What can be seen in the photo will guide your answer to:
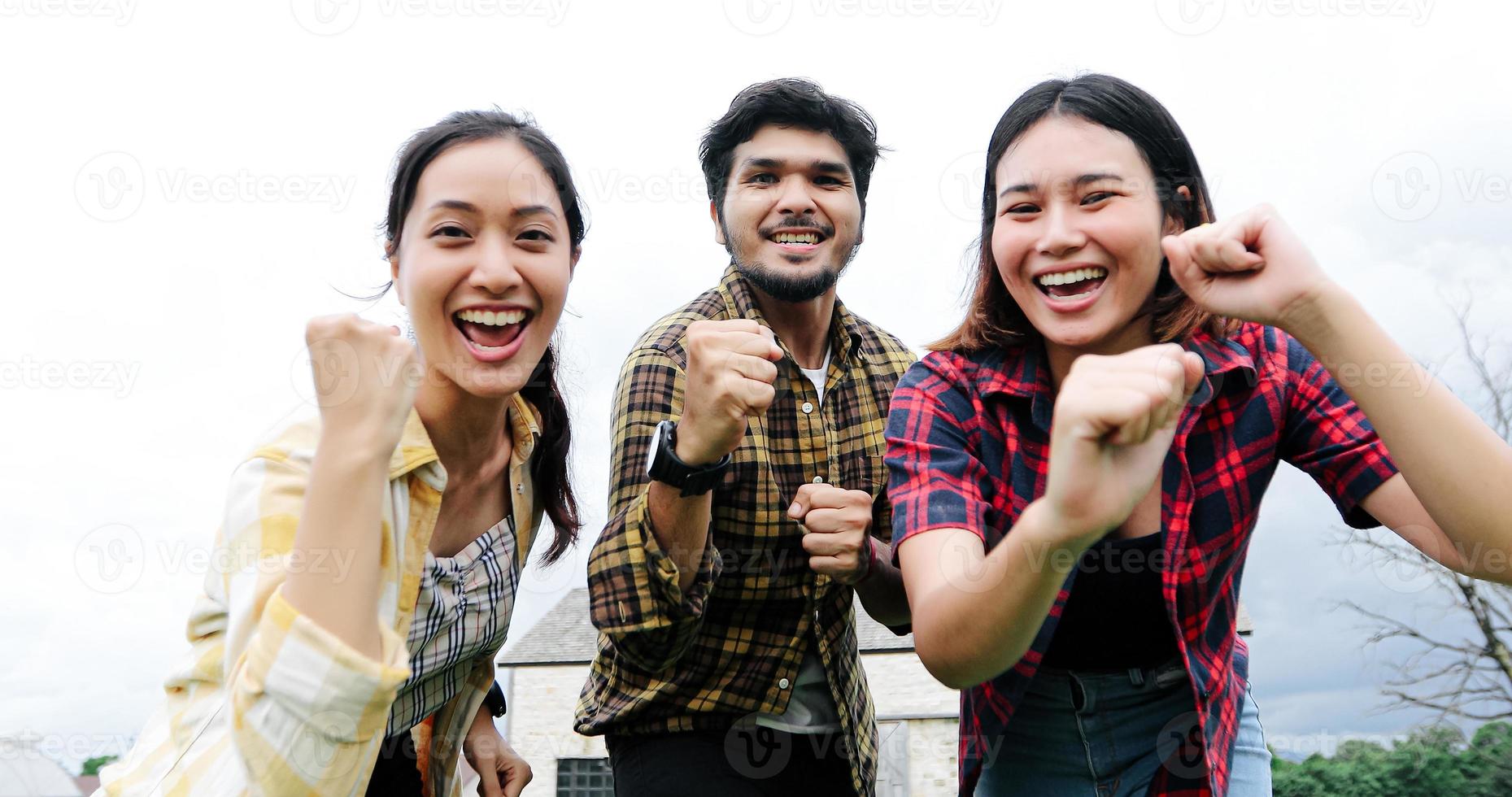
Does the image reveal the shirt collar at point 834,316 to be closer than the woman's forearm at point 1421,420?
No

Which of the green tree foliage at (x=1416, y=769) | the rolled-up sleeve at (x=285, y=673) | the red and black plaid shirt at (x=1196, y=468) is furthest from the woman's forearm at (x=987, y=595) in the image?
the green tree foliage at (x=1416, y=769)

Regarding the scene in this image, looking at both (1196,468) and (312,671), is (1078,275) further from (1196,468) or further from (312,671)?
(312,671)

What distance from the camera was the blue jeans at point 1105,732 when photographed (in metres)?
2.47

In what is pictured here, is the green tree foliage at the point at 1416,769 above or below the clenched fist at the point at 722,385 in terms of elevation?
below

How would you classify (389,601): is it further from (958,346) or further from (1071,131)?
(1071,131)

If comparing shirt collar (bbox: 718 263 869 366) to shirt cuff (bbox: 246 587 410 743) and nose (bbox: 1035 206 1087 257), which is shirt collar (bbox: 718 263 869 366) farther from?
shirt cuff (bbox: 246 587 410 743)

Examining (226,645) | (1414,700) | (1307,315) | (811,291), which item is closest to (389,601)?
(226,645)

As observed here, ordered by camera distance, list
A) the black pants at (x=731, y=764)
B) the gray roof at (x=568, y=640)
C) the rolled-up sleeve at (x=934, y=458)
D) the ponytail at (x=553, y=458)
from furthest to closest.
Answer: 1. the gray roof at (x=568, y=640)
2. the ponytail at (x=553, y=458)
3. the black pants at (x=731, y=764)
4. the rolled-up sleeve at (x=934, y=458)

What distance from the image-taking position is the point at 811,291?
3.51 metres

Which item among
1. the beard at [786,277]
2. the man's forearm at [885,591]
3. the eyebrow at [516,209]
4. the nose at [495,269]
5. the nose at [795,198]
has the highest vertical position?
the nose at [795,198]

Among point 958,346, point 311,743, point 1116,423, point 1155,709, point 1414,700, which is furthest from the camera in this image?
point 1414,700

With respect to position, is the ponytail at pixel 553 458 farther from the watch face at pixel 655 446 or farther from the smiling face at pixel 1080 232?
the smiling face at pixel 1080 232

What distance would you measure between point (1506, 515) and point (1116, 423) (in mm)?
1036

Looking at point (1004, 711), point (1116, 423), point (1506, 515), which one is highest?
point (1116, 423)
